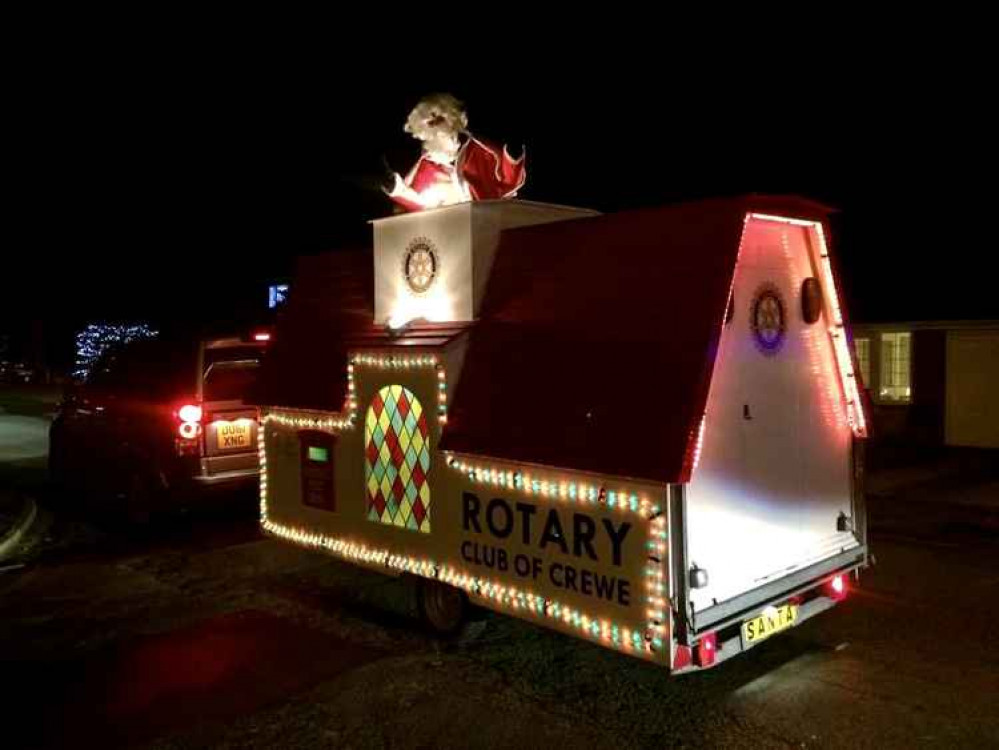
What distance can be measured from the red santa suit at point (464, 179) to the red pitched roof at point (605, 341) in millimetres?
614

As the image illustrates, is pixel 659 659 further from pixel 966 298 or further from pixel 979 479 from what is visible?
pixel 966 298

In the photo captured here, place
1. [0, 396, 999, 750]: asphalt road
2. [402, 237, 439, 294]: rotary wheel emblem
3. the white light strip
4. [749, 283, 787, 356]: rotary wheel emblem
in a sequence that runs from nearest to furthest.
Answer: [0, 396, 999, 750]: asphalt road < [749, 283, 787, 356]: rotary wheel emblem < the white light strip < [402, 237, 439, 294]: rotary wheel emblem

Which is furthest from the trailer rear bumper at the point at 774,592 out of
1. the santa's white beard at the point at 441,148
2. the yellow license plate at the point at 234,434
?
the yellow license plate at the point at 234,434

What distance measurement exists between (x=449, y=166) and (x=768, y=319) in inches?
101

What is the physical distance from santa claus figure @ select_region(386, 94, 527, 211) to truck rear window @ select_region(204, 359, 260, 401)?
3.58 metres

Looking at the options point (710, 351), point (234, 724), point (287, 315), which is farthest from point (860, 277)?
point (234, 724)

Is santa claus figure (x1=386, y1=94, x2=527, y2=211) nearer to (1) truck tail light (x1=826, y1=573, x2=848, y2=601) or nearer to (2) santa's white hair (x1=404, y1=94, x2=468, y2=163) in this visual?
Answer: (2) santa's white hair (x1=404, y1=94, x2=468, y2=163)

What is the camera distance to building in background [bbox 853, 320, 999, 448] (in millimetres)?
15023

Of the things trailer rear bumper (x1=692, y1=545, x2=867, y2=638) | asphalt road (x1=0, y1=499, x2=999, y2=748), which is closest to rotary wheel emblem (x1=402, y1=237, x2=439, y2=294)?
asphalt road (x1=0, y1=499, x2=999, y2=748)

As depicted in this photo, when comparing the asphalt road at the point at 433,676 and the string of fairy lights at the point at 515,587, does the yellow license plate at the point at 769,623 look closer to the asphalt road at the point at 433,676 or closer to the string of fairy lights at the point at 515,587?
the asphalt road at the point at 433,676

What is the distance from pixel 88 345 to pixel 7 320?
15.2 m

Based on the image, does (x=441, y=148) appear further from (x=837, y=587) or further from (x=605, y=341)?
(x=837, y=587)

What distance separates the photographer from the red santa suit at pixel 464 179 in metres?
6.20

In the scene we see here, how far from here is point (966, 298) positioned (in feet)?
50.4
